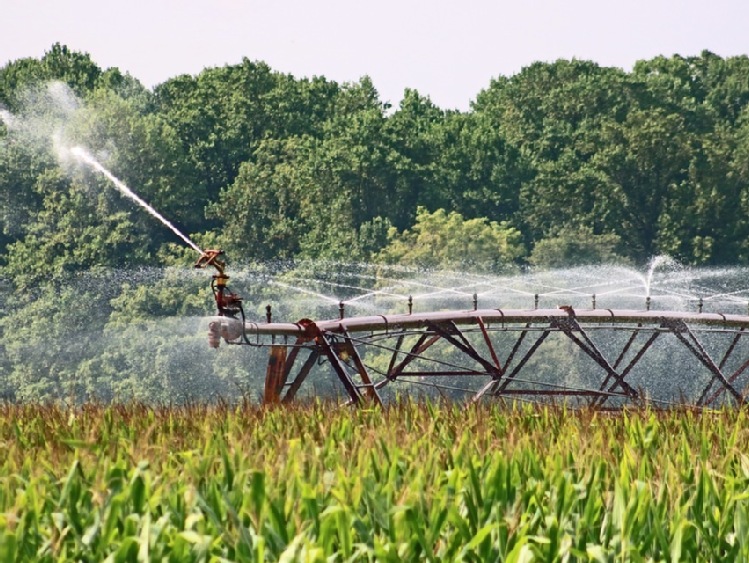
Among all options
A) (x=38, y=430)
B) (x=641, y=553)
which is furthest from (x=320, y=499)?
(x=38, y=430)

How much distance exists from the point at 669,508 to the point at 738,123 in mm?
91254

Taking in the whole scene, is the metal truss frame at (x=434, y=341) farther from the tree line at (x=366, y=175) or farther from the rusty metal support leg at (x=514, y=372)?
the tree line at (x=366, y=175)

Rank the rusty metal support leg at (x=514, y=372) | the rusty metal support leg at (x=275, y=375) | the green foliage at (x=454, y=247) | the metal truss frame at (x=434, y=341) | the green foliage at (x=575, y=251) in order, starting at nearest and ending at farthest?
the metal truss frame at (x=434, y=341) → the rusty metal support leg at (x=275, y=375) → the rusty metal support leg at (x=514, y=372) → the green foliage at (x=454, y=247) → the green foliage at (x=575, y=251)

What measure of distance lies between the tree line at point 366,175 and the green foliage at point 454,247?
0.33 ft

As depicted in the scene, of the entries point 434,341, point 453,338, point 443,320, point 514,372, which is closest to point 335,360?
point 453,338

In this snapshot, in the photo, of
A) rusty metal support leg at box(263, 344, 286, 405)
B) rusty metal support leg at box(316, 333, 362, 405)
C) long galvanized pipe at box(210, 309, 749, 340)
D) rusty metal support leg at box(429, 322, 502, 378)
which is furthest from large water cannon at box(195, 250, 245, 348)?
rusty metal support leg at box(429, 322, 502, 378)

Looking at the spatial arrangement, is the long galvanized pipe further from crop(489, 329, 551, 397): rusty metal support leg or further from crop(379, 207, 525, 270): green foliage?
crop(379, 207, 525, 270): green foliage

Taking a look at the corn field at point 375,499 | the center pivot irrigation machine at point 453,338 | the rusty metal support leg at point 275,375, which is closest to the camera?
the corn field at point 375,499

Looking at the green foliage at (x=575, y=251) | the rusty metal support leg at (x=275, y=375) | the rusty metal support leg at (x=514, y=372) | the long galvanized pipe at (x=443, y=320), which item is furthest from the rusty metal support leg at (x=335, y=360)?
the green foliage at (x=575, y=251)

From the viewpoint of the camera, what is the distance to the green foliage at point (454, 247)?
78812 millimetres

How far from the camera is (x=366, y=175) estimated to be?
8981 cm

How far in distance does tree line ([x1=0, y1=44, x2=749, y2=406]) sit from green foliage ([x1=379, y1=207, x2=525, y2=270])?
101 mm

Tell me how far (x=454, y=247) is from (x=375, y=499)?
68.0m

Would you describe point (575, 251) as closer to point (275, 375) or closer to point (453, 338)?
point (453, 338)
